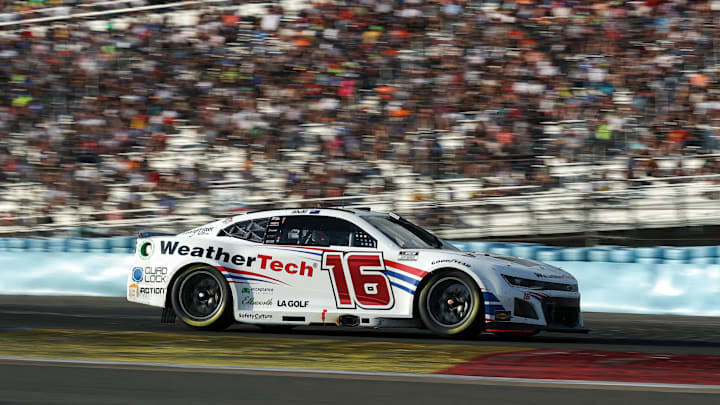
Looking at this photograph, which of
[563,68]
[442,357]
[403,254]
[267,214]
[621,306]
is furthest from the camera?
[563,68]

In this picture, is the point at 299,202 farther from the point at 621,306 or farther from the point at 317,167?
the point at 621,306

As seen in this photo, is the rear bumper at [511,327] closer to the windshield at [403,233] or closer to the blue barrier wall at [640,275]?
the windshield at [403,233]

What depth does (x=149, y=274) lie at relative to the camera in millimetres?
9656

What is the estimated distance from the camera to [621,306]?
12391 millimetres

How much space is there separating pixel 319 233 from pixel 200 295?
1.32 m

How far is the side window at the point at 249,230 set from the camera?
373 inches

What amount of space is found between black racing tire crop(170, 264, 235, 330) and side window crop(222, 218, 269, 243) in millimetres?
432

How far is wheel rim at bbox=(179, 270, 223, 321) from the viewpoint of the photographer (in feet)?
30.7

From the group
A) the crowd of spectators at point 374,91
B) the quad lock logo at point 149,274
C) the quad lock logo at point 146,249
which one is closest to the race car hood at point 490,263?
the quad lock logo at point 149,274

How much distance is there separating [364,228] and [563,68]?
7.93 m

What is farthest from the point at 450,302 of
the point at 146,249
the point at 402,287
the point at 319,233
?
the point at 146,249

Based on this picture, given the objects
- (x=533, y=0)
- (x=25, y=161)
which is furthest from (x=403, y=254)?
(x=25, y=161)

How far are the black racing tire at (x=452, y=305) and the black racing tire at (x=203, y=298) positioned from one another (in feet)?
6.30

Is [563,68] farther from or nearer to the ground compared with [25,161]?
farther from the ground
